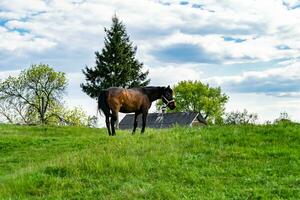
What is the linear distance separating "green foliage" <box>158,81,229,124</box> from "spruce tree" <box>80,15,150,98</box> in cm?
2638

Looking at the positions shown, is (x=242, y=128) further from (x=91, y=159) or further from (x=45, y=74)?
(x=45, y=74)

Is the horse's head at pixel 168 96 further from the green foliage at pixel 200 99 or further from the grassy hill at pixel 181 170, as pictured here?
the green foliage at pixel 200 99

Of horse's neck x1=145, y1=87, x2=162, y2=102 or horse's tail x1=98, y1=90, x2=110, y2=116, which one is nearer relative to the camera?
horse's tail x1=98, y1=90, x2=110, y2=116

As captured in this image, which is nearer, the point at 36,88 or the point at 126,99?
the point at 126,99

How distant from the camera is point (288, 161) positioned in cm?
1131

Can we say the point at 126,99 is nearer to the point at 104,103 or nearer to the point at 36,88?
the point at 104,103

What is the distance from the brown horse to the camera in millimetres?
19734

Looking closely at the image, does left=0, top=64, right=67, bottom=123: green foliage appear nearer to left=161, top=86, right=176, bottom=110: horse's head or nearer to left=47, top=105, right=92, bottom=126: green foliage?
left=47, top=105, right=92, bottom=126: green foliage

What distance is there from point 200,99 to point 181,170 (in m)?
74.1

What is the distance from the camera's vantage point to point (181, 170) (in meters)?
10.8

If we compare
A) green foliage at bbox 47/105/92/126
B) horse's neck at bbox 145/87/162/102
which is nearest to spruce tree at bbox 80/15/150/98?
green foliage at bbox 47/105/92/126

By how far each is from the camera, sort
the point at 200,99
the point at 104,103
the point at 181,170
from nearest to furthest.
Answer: the point at 181,170 < the point at 104,103 < the point at 200,99

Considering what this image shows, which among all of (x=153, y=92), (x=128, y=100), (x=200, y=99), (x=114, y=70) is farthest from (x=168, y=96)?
(x=200, y=99)

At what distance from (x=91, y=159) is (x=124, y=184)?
2164 millimetres
